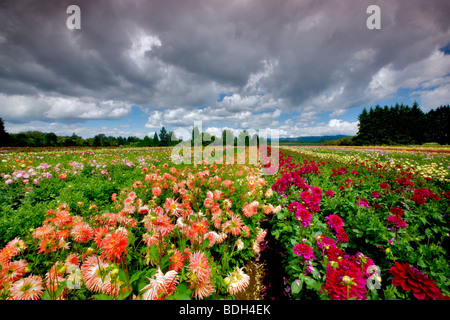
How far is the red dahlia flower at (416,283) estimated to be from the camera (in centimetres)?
95

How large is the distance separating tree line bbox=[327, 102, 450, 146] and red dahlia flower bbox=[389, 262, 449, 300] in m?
50.0

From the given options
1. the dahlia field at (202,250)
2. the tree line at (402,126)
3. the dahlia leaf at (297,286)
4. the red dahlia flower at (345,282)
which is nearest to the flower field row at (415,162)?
the dahlia field at (202,250)

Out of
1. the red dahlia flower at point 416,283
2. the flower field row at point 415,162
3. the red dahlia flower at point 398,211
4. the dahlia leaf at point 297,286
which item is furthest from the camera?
the flower field row at point 415,162

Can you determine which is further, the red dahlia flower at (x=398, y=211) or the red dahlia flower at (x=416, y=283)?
the red dahlia flower at (x=398, y=211)

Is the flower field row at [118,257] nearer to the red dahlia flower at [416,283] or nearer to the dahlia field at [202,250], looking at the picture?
the dahlia field at [202,250]

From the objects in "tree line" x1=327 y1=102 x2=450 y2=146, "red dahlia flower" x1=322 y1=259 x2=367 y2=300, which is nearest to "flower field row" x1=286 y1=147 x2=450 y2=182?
"red dahlia flower" x1=322 y1=259 x2=367 y2=300

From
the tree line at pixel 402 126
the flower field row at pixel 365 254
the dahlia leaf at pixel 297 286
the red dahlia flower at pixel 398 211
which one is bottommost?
the dahlia leaf at pixel 297 286

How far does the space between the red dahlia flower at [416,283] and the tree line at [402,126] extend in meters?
50.0

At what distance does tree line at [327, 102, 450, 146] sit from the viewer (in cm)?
3715

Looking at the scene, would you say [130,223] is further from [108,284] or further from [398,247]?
[398,247]

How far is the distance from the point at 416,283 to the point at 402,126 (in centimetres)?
5449

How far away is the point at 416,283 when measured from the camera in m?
1.00

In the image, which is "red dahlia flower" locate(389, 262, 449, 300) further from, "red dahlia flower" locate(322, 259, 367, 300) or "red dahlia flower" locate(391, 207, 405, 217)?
"red dahlia flower" locate(391, 207, 405, 217)

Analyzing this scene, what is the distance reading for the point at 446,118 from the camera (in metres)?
40.6
